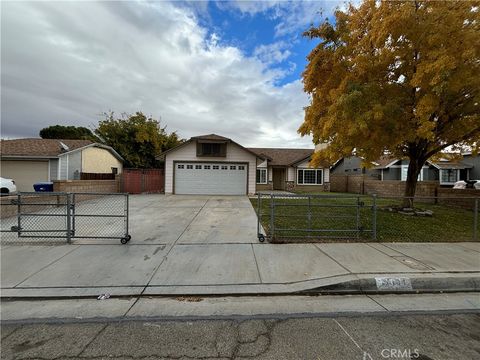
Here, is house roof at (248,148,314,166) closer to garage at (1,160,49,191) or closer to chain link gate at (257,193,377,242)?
chain link gate at (257,193,377,242)

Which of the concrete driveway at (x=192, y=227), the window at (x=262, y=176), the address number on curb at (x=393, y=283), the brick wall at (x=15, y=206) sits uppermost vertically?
the window at (x=262, y=176)

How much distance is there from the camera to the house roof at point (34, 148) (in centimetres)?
1655

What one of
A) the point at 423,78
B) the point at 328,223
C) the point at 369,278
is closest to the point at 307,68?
the point at 423,78

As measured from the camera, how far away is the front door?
25344 millimetres

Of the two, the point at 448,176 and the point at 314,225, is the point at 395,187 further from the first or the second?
the point at 448,176

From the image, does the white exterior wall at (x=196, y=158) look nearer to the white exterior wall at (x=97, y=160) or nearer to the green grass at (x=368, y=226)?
the white exterior wall at (x=97, y=160)

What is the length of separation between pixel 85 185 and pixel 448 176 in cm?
3504

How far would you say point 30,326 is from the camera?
118 inches

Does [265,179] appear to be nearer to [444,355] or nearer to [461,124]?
[461,124]

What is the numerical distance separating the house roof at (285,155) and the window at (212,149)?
584cm

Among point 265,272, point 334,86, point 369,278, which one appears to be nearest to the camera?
point 369,278

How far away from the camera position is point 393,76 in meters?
8.06

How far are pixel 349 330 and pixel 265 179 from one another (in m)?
21.5

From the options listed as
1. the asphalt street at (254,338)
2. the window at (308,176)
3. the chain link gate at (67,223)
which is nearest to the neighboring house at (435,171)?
the window at (308,176)
